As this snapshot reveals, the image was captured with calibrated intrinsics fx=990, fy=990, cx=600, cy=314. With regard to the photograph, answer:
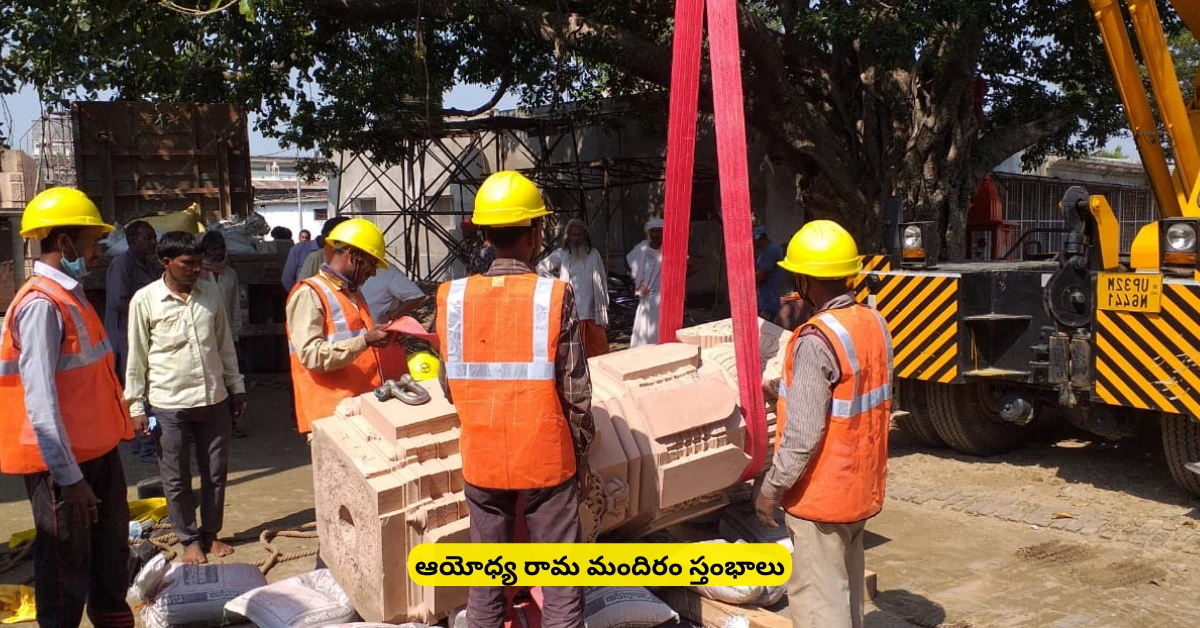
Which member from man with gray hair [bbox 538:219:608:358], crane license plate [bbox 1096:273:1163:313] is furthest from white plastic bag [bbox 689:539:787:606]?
man with gray hair [bbox 538:219:608:358]

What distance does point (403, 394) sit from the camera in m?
3.96

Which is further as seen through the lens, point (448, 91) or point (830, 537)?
point (448, 91)

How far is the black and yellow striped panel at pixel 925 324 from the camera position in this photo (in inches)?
252

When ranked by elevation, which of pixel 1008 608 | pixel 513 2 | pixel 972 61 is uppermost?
pixel 513 2

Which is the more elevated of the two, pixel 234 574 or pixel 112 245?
pixel 112 245

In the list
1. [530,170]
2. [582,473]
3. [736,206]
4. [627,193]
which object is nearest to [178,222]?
[736,206]

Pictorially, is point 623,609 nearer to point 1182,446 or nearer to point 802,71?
point 1182,446

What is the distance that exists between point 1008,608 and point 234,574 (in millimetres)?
3459

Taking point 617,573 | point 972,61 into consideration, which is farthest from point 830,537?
point 972,61

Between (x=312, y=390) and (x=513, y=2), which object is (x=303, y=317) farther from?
(x=513, y=2)

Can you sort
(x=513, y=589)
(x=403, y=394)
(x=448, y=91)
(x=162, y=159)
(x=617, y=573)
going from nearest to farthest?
(x=617, y=573)
(x=513, y=589)
(x=403, y=394)
(x=162, y=159)
(x=448, y=91)

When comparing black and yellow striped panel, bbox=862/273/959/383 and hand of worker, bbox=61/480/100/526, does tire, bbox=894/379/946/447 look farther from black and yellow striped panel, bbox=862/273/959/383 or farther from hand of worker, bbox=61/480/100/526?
hand of worker, bbox=61/480/100/526

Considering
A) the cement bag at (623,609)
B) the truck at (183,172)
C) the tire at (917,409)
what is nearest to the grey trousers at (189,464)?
the cement bag at (623,609)

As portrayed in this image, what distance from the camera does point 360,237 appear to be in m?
4.54
